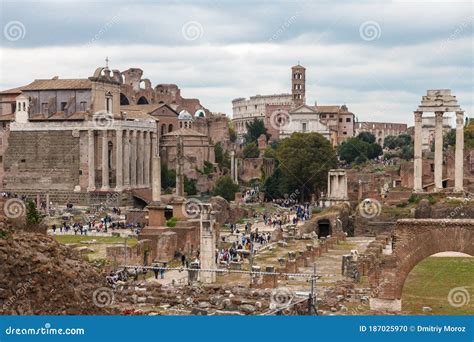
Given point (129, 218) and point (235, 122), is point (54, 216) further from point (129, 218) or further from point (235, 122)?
point (235, 122)

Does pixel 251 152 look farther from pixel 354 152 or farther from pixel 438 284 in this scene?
pixel 438 284

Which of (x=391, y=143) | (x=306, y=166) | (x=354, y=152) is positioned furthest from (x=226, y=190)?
(x=391, y=143)

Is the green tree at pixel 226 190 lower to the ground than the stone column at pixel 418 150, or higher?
lower

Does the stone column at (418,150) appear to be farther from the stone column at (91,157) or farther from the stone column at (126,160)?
the stone column at (91,157)

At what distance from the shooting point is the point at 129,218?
1909 inches

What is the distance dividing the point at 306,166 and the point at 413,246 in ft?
162

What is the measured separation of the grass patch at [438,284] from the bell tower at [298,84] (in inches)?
3881

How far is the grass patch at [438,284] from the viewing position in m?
21.9

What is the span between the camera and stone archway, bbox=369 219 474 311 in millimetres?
20312

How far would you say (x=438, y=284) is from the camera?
26422mm

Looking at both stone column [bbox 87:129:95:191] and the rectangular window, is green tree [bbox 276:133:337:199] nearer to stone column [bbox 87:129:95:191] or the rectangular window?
the rectangular window

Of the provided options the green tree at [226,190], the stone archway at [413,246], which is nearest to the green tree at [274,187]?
the green tree at [226,190]

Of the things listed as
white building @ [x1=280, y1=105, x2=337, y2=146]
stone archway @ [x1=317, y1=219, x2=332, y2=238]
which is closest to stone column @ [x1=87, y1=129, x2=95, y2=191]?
stone archway @ [x1=317, y1=219, x2=332, y2=238]

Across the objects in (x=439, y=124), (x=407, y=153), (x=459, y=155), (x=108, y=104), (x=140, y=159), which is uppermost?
(x=108, y=104)
